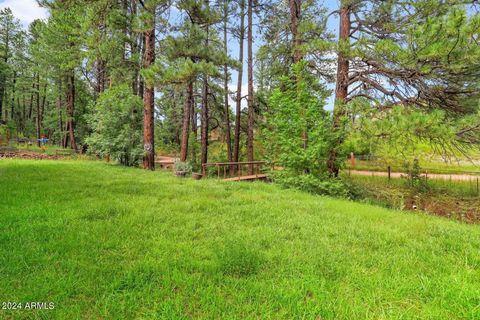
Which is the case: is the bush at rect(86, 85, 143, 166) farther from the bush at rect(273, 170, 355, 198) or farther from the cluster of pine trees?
the bush at rect(273, 170, 355, 198)

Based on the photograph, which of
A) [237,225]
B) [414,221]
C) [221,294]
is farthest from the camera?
[414,221]

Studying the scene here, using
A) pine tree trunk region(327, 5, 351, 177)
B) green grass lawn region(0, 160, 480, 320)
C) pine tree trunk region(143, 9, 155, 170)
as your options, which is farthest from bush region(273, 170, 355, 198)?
pine tree trunk region(143, 9, 155, 170)

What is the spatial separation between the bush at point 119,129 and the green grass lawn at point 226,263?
635 cm

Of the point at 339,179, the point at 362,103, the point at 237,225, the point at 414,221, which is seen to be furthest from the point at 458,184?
the point at 237,225

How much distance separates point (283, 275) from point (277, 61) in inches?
360

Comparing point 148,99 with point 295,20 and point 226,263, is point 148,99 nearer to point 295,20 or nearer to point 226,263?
point 295,20

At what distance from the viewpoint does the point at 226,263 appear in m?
2.55

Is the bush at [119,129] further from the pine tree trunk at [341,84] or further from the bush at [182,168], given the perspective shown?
the pine tree trunk at [341,84]

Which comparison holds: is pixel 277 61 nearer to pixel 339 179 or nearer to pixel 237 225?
pixel 339 179

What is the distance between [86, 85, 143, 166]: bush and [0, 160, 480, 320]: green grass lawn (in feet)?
20.8

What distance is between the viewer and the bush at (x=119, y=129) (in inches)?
424

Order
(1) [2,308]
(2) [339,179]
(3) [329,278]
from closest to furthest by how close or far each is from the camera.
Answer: (1) [2,308] → (3) [329,278] → (2) [339,179]

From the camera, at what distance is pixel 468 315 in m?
1.87

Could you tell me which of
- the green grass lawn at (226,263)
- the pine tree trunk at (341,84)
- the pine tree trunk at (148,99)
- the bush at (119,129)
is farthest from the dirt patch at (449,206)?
the bush at (119,129)
